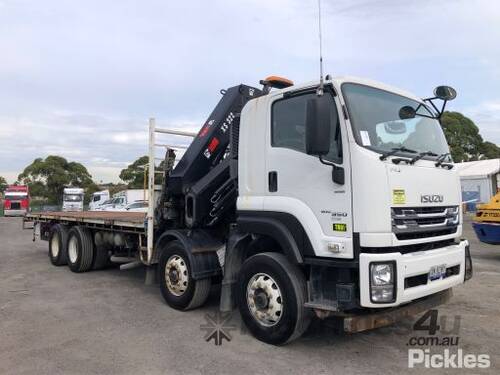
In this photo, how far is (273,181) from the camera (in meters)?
4.92

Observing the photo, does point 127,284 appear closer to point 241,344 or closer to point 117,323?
point 117,323

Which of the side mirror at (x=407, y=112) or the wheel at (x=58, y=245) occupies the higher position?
the side mirror at (x=407, y=112)

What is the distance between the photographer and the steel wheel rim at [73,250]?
9688 mm

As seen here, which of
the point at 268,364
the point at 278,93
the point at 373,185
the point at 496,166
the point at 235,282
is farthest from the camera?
the point at 496,166

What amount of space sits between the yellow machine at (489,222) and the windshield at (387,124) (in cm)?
620

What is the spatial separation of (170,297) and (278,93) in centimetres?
330

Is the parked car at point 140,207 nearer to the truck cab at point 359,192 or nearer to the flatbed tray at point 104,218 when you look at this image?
the flatbed tray at point 104,218

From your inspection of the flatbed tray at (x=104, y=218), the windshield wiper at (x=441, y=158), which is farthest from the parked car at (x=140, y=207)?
the windshield wiper at (x=441, y=158)

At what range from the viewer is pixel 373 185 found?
3.99 m

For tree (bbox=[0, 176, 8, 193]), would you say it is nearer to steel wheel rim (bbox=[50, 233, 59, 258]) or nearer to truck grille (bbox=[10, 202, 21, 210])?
truck grille (bbox=[10, 202, 21, 210])

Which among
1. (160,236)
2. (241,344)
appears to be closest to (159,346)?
(241,344)

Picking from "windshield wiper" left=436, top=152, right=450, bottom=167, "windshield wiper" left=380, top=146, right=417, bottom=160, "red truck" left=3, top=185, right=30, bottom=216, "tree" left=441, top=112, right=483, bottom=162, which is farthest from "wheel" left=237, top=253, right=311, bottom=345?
"red truck" left=3, top=185, right=30, bottom=216

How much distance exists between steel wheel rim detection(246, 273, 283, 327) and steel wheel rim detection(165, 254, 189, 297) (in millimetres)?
1407

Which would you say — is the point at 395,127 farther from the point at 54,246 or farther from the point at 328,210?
the point at 54,246
